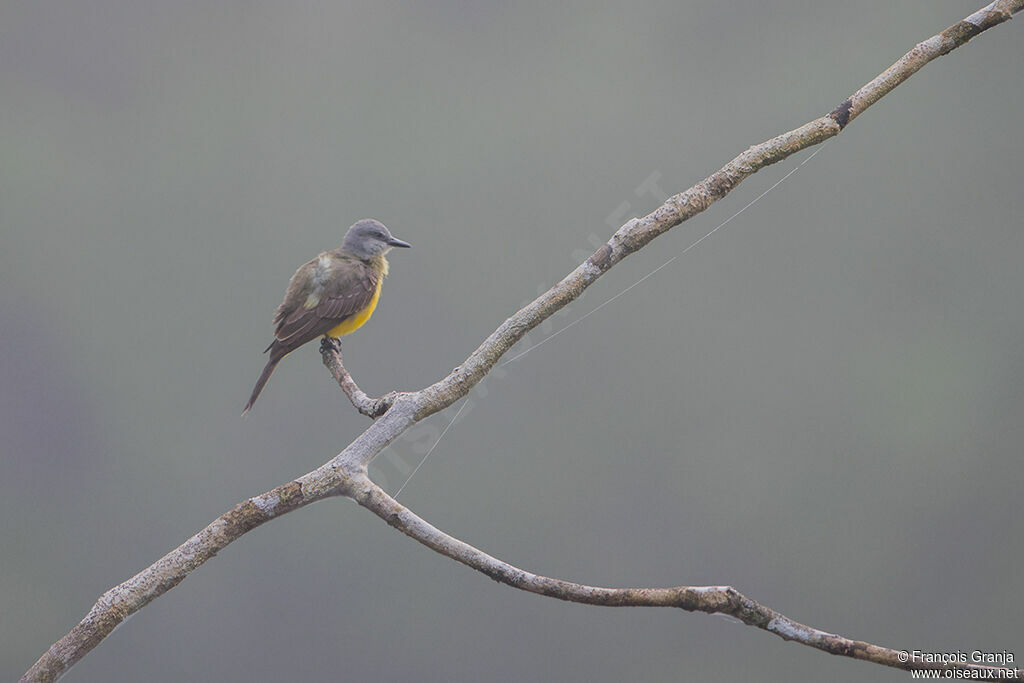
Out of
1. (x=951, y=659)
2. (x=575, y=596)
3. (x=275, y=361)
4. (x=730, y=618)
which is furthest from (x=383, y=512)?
(x=275, y=361)

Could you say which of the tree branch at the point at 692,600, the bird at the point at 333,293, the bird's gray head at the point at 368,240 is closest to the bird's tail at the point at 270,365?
the bird at the point at 333,293

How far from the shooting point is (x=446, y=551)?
3.35 ft

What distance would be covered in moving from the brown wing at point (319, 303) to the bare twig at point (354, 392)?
46mm

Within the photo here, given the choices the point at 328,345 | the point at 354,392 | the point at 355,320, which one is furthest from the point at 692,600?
the point at 355,320

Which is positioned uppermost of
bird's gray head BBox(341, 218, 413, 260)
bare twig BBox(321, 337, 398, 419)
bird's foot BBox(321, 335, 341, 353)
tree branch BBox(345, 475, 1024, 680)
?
bird's gray head BBox(341, 218, 413, 260)

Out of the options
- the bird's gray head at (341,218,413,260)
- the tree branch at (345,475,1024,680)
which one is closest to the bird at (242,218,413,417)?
the bird's gray head at (341,218,413,260)

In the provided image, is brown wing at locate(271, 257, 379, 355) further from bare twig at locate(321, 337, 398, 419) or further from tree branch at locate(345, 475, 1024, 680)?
tree branch at locate(345, 475, 1024, 680)

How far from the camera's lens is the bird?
1.74 m

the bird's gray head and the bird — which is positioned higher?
the bird's gray head

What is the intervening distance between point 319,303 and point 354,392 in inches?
17.0

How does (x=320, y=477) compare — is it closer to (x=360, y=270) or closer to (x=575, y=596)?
(x=575, y=596)

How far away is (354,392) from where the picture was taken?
4.53ft

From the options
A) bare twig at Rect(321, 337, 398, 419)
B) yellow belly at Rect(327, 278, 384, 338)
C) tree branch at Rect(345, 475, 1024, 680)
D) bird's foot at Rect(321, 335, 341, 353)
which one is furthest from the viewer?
yellow belly at Rect(327, 278, 384, 338)

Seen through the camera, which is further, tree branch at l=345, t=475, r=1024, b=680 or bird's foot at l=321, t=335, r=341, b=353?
bird's foot at l=321, t=335, r=341, b=353
